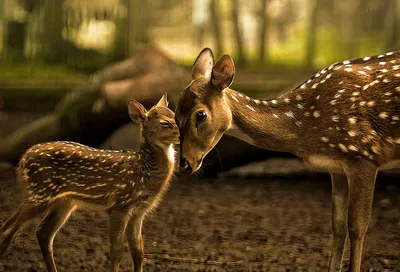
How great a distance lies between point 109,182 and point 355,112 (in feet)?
4.99

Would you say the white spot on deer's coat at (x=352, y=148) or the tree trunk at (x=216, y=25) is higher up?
the white spot on deer's coat at (x=352, y=148)

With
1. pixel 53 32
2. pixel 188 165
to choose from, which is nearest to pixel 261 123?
pixel 188 165

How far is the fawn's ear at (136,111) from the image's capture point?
5.51 metres

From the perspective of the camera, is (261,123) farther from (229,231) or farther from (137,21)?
(137,21)

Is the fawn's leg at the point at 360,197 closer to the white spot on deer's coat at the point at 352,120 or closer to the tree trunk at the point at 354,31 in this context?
the white spot on deer's coat at the point at 352,120

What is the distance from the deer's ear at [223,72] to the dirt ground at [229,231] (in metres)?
1.40

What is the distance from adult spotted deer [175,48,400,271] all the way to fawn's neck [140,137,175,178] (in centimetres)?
37

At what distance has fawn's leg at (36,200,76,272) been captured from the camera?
5664 millimetres

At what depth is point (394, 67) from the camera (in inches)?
228

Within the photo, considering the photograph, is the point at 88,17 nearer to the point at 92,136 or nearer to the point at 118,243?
the point at 92,136

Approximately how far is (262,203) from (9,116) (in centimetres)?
629

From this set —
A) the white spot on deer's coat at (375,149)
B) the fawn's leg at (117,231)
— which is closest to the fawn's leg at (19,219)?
the fawn's leg at (117,231)

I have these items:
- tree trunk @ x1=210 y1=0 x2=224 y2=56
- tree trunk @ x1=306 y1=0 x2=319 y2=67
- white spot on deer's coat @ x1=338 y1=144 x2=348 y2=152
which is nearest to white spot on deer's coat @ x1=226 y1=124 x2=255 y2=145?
white spot on deer's coat @ x1=338 y1=144 x2=348 y2=152

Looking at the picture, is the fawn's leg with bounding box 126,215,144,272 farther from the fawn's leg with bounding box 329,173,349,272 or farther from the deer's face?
the fawn's leg with bounding box 329,173,349,272
